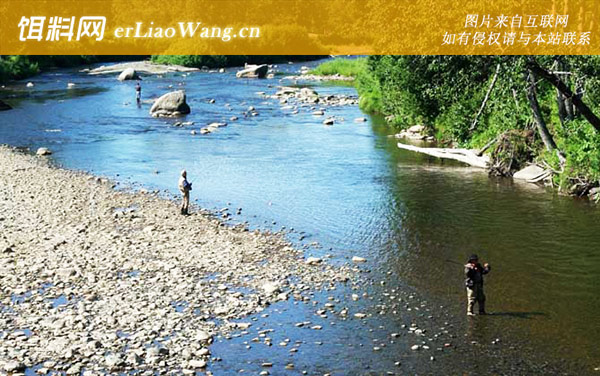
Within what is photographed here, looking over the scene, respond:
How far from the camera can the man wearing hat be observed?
65.5 ft

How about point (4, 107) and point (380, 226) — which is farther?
point (4, 107)

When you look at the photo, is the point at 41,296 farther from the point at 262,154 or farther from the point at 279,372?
the point at 262,154

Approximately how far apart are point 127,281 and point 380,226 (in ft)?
38.5

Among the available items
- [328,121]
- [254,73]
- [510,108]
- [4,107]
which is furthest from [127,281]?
[254,73]

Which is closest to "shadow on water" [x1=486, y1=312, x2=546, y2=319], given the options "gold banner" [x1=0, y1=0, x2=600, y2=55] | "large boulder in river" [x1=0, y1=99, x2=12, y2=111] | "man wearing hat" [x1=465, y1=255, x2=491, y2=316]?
"man wearing hat" [x1=465, y1=255, x2=491, y2=316]

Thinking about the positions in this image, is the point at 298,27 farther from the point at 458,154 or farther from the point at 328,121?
the point at 458,154

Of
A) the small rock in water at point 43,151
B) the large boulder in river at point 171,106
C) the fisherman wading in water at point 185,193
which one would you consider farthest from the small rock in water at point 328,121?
the fisherman wading in water at point 185,193

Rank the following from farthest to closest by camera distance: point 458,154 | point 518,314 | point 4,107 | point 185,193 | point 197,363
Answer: point 4,107
point 458,154
point 185,193
point 518,314
point 197,363

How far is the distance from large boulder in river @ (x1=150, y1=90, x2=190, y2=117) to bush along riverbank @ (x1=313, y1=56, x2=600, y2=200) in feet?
62.9

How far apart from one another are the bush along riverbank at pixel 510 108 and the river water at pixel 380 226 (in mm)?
1900

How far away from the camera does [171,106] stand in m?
63.4

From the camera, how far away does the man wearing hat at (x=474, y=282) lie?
65.5 feet

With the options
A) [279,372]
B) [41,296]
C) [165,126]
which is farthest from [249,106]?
[279,372]

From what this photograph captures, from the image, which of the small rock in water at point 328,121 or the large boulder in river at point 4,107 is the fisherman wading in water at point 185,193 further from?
the large boulder in river at point 4,107
